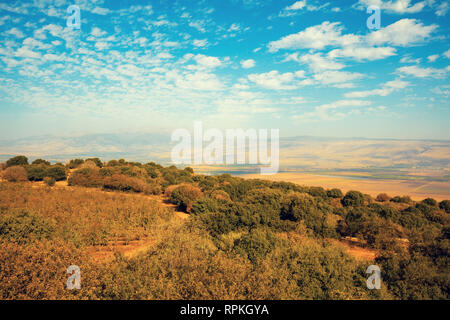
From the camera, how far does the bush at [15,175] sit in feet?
74.2

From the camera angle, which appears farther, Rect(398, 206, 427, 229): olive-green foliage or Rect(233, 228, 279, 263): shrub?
Rect(398, 206, 427, 229): olive-green foliage

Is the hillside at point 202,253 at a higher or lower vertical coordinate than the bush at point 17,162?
lower

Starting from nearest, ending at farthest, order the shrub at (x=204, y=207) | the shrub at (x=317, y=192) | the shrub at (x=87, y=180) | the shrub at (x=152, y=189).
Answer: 1. the shrub at (x=204, y=207)
2. the shrub at (x=87, y=180)
3. the shrub at (x=152, y=189)
4. the shrub at (x=317, y=192)

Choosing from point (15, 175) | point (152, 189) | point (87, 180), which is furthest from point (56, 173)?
point (152, 189)

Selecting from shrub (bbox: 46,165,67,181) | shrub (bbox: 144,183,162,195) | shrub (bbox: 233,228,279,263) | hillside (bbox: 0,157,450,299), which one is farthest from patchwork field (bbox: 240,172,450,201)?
shrub (bbox: 233,228,279,263)

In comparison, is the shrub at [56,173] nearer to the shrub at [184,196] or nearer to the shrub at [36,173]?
the shrub at [36,173]

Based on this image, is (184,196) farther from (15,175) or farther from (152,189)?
(15,175)

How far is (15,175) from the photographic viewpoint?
2302 cm

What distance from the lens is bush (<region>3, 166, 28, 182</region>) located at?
890 inches

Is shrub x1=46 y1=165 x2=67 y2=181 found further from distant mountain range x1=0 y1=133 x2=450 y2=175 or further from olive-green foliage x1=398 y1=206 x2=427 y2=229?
distant mountain range x1=0 y1=133 x2=450 y2=175

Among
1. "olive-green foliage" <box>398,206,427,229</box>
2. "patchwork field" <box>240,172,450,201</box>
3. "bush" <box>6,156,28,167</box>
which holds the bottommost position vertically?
"patchwork field" <box>240,172,450,201</box>

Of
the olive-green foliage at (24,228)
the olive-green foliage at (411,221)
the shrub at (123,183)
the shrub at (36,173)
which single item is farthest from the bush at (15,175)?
the olive-green foliage at (411,221)

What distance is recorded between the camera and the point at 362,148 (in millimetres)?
176000

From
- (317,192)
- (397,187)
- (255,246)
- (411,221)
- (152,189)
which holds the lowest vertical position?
(397,187)
